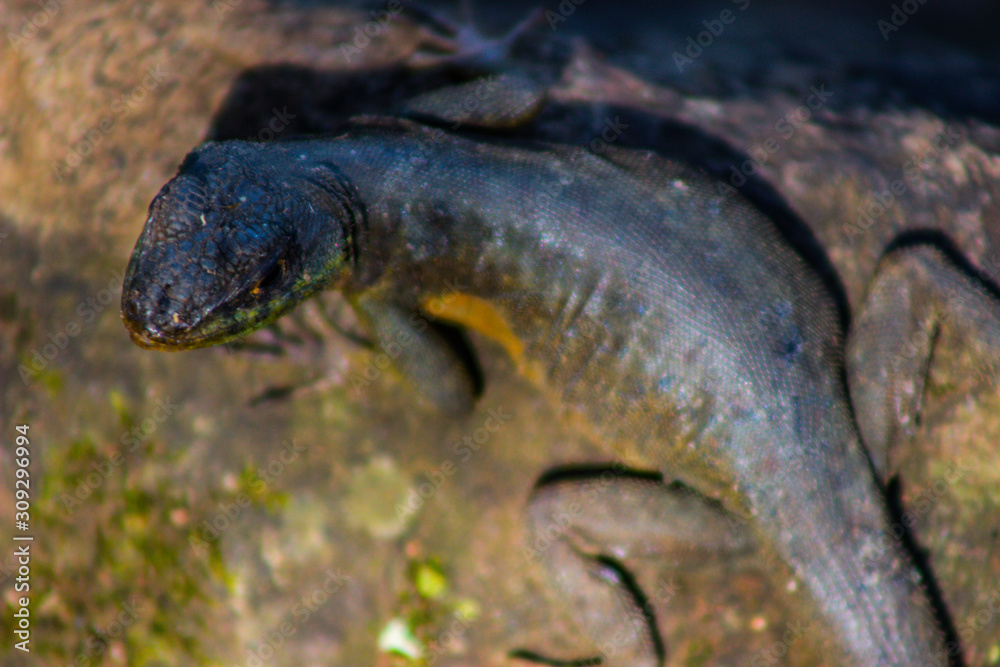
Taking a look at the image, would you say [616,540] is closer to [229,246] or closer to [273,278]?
[273,278]

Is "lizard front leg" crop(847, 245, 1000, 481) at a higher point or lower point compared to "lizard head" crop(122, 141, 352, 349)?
higher

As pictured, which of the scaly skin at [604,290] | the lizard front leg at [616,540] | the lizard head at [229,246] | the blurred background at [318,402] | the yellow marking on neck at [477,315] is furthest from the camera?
the yellow marking on neck at [477,315]

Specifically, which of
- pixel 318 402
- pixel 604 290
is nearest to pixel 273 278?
pixel 318 402

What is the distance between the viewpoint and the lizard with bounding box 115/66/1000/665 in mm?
3094

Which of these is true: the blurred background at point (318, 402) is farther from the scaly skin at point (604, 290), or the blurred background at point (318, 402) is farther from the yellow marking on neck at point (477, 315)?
the scaly skin at point (604, 290)

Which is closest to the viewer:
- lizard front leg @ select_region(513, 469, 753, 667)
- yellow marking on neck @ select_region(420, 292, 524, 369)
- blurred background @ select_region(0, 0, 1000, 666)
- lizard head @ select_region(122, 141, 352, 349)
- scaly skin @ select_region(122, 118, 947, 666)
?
lizard head @ select_region(122, 141, 352, 349)

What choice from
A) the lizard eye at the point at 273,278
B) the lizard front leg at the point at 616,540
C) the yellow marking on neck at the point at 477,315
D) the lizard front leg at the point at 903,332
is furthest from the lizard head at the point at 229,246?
the lizard front leg at the point at 903,332

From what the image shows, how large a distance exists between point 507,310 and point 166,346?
5.12 feet

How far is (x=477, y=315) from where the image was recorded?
12.4 ft

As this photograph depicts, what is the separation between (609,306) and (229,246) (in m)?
1.67

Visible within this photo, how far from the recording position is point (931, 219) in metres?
4.04

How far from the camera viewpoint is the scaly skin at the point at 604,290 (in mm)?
3043

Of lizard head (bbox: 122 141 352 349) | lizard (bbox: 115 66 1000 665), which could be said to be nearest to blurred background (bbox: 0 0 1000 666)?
lizard (bbox: 115 66 1000 665)

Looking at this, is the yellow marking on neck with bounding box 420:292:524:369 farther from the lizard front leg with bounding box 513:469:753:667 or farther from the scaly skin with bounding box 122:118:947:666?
the lizard front leg with bounding box 513:469:753:667
